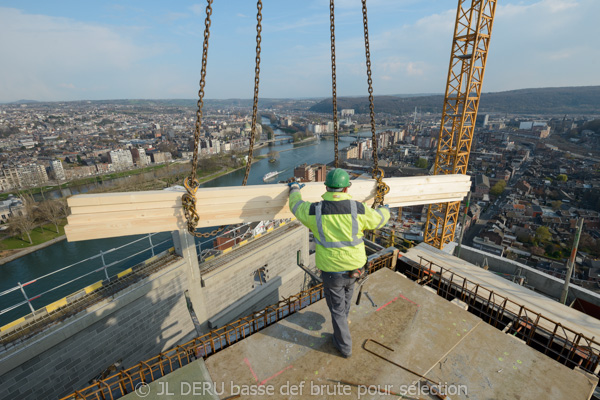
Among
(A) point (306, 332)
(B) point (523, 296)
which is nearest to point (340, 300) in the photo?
(A) point (306, 332)

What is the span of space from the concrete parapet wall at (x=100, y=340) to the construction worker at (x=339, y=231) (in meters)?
4.34

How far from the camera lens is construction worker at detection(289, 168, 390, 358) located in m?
2.38

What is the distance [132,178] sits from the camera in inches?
1642

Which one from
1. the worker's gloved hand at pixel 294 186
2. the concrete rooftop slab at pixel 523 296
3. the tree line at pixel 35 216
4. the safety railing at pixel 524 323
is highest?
the worker's gloved hand at pixel 294 186

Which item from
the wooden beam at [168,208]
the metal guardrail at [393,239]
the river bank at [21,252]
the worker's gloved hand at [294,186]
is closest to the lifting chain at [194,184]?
the wooden beam at [168,208]

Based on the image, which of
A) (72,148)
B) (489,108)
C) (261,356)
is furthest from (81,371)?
(489,108)

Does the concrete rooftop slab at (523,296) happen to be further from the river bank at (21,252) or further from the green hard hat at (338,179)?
the river bank at (21,252)

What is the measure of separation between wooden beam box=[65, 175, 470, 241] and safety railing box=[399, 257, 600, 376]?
7.59 ft

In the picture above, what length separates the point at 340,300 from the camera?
2.65 meters

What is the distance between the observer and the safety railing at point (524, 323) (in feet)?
10.7

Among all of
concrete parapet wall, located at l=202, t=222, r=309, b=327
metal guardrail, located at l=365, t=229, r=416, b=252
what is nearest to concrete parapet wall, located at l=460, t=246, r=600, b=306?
metal guardrail, located at l=365, t=229, r=416, b=252

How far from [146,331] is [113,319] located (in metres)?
0.84

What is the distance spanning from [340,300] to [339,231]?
0.76 metres

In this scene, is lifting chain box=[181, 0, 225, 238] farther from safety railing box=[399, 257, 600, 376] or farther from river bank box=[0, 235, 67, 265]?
river bank box=[0, 235, 67, 265]
